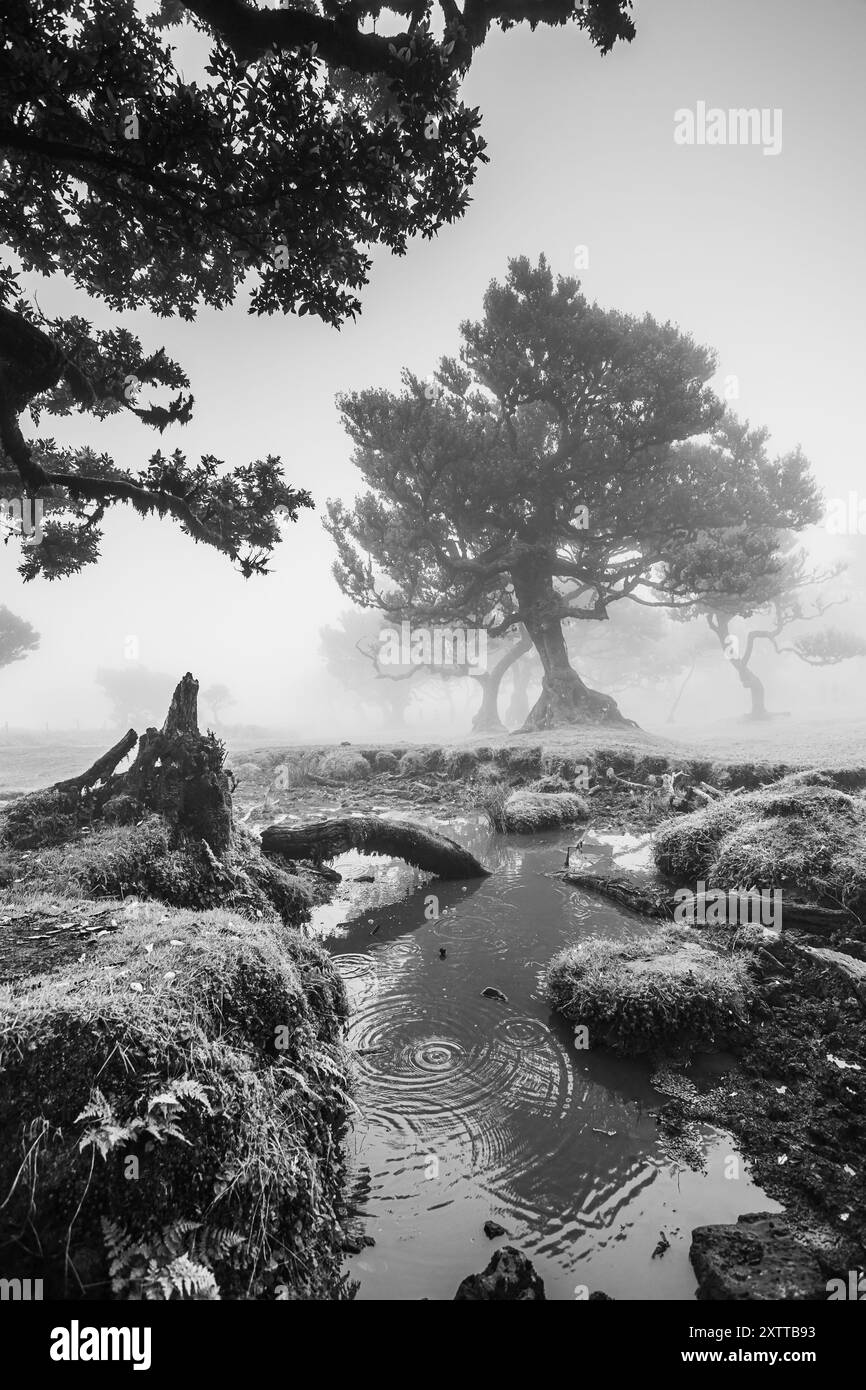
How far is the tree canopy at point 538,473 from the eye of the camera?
2966 cm

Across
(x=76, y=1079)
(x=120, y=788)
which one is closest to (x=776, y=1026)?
(x=76, y=1079)

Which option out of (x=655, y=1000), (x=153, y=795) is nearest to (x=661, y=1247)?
(x=655, y=1000)

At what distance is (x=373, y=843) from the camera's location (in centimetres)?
1093

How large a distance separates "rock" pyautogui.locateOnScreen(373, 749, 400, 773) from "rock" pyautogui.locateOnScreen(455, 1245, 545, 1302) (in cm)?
2169

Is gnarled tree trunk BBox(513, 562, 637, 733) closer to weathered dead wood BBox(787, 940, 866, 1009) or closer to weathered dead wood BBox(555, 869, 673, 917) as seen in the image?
weathered dead wood BBox(555, 869, 673, 917)

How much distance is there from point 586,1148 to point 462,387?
3515 centimetres

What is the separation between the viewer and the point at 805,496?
130 feet

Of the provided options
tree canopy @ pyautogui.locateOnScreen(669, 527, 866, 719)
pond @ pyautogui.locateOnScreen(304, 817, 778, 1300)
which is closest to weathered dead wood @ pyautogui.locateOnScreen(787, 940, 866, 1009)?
pond @ pyautogui.locateOnScreen(304, 817, 778, 1300)

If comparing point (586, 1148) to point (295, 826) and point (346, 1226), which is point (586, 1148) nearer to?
point (346, 1226)

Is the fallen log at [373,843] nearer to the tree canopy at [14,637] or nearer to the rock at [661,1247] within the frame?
the rock at [661,1247]

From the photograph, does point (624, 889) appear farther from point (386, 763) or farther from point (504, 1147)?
point (386, 763)

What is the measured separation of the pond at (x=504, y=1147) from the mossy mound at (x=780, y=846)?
3780mm
